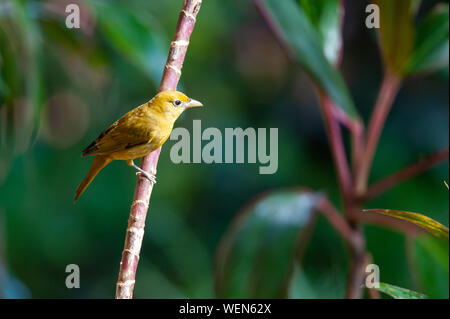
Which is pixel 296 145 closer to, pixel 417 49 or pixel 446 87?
pixel 446 87

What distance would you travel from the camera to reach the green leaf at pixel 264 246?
781mm

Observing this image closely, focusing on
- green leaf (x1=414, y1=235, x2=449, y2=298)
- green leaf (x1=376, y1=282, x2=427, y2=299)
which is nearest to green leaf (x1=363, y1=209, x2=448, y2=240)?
green leaf (x1=376, y1=282, x2=427, y2=299)

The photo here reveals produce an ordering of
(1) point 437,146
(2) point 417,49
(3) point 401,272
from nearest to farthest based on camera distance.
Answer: (2) point 417,49
(3) point 401,272
(1) point 437,146

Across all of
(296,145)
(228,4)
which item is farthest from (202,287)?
(228,4)

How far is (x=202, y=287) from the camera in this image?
1.73 meters

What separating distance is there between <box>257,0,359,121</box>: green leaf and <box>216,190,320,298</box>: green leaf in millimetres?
225

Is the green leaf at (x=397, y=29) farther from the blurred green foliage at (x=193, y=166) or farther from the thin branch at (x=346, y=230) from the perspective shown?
the blurred green foliage at (x=193, y=166)

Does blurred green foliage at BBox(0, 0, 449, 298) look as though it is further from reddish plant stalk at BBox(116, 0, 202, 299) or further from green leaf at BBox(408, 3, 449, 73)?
reddish plant stalk at BBox(116, 0, 202, 299)

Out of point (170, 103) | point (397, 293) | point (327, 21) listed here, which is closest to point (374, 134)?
point (327, 21)

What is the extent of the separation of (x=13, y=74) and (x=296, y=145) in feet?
3.64

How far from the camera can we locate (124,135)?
0.42m

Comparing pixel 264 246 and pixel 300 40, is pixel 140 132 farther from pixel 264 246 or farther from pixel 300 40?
pixel 264 246

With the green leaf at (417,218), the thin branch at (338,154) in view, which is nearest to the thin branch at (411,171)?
the thin branch at (338,154)
